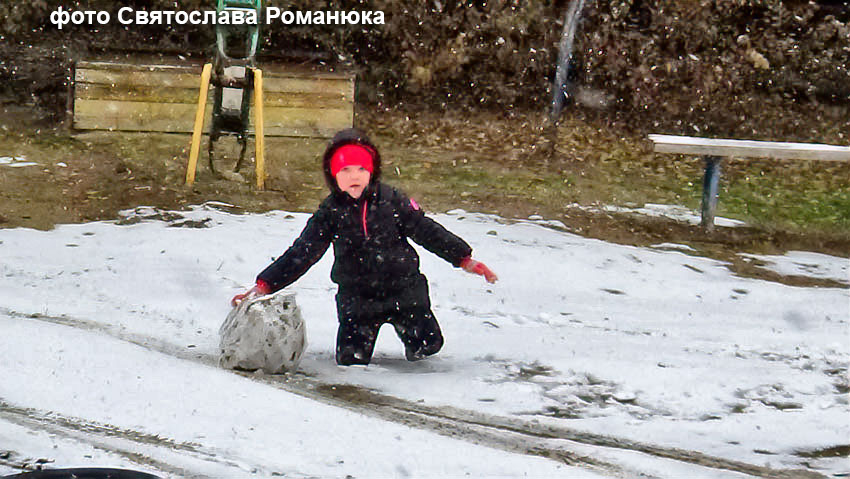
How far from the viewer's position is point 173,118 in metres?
9.62

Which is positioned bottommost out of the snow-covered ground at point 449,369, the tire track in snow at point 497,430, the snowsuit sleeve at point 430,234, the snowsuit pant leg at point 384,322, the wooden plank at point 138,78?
the tire track in snow at point 497,430

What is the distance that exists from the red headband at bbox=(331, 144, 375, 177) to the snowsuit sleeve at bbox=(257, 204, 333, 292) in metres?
0.23

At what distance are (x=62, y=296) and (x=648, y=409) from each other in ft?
9.88

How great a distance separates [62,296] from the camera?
5.68 metres

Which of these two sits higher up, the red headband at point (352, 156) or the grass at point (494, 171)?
the red headband at point (352, 156)

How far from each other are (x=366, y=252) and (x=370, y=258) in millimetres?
31

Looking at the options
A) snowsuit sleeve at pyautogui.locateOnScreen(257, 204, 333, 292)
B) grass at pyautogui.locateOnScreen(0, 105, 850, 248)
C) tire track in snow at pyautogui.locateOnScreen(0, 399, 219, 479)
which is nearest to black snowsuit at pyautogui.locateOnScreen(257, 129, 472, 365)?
snowsuit sleeve at pyautogui.locateOnScreen(257, 204, 333, 292)

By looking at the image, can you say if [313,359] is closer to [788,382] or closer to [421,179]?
[788,382]

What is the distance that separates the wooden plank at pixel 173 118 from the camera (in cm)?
959

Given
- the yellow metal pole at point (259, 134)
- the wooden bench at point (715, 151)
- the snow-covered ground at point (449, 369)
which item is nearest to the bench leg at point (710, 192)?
the wooden bench at point (715, 151)

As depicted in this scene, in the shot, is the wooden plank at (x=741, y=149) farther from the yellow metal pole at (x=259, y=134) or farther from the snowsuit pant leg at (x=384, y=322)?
the snowsuit pant leg at (x=384, y=322)

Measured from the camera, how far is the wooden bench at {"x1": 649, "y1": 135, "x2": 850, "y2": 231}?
780 centimetres

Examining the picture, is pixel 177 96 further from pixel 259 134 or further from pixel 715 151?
pixel 715 151

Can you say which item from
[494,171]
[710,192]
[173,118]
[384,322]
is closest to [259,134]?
[173,118]
